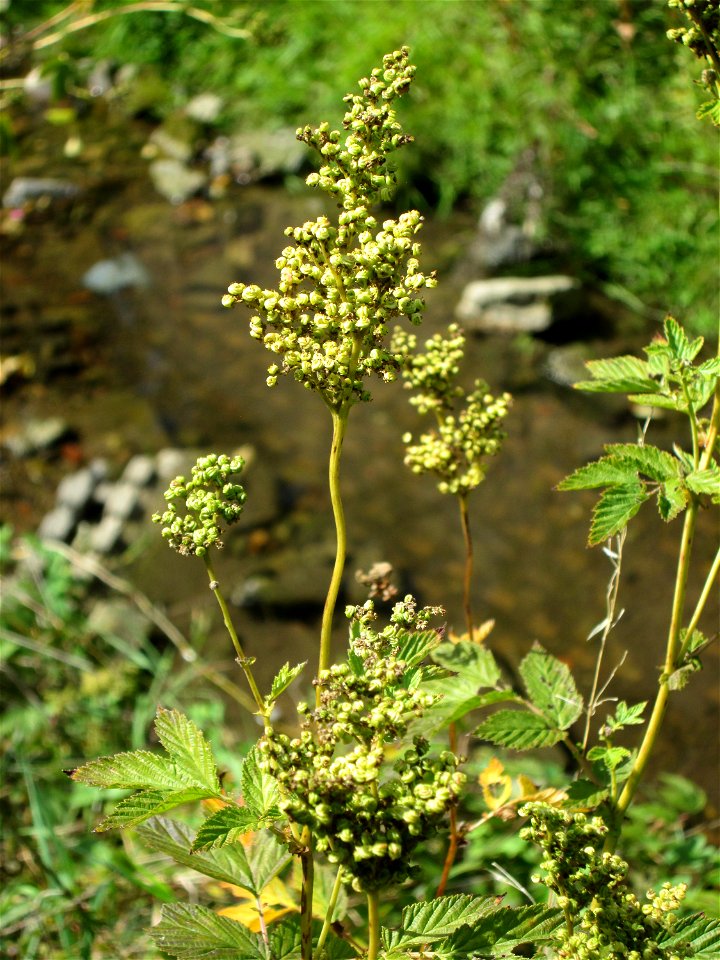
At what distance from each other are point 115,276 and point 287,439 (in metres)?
2.04

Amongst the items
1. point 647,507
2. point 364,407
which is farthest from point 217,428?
point 647,507

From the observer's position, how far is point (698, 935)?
119 centimetres

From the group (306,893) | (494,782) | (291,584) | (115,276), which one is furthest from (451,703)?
(115,276)

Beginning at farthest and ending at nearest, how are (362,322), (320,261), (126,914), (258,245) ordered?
(258,245) → (126,914) → (320,261) → (362,322)

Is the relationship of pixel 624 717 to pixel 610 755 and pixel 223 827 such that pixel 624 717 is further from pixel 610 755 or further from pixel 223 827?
pixel 223 827

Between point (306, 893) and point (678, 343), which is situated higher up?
point (678, 343)

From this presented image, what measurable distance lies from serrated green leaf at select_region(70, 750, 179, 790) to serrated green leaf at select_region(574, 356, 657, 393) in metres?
0.83

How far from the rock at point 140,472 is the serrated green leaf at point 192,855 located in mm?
3452

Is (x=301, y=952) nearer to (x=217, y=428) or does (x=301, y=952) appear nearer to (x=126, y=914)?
(x=126, y=914)

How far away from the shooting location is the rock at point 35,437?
17.3 ft

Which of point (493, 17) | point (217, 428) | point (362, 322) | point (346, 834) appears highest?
point (362, 322)

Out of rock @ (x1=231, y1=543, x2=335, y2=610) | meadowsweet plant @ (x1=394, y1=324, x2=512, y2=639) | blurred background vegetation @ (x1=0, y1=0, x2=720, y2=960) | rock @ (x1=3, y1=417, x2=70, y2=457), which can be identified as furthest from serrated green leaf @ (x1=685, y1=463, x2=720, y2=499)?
rock @ (x1=3, y1=417, x2=70, y2=457)

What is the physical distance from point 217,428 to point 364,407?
84 centimetres

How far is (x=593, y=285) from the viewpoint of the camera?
5.75 metres
